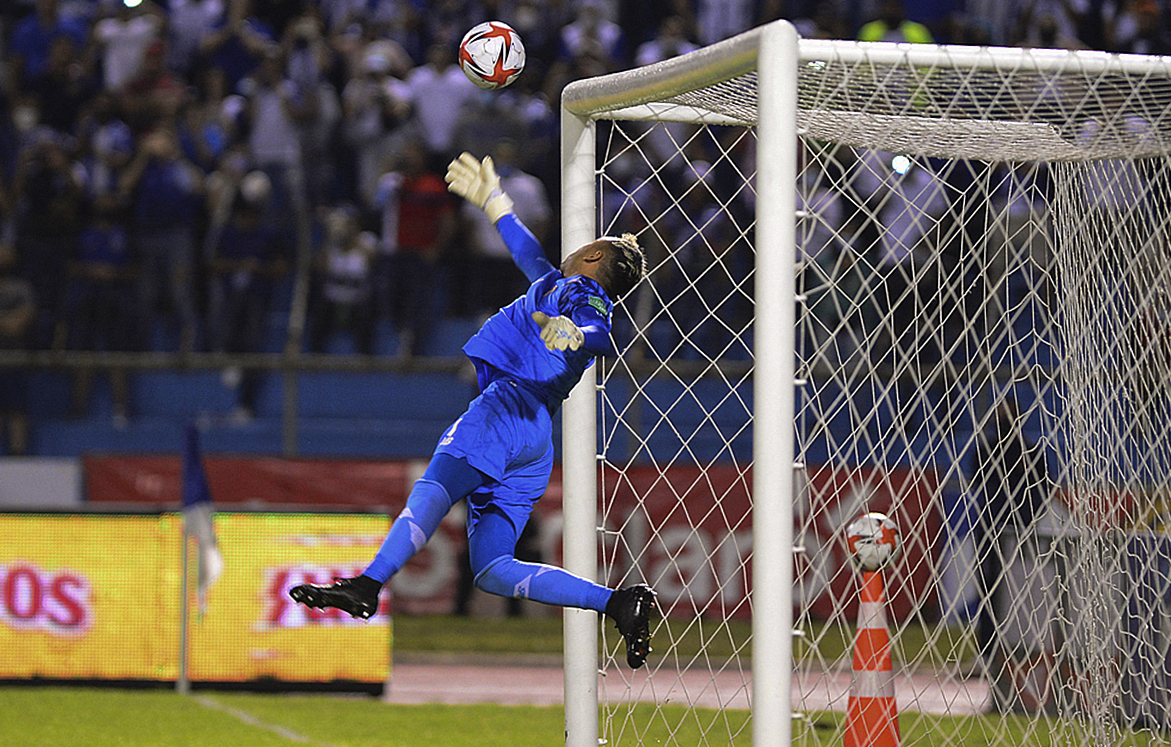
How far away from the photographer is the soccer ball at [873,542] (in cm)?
651

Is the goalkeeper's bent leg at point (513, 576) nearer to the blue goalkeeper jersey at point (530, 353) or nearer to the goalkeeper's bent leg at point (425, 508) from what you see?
the goalkeeper's bent leg at point (425, 508)

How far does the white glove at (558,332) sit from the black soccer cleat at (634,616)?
0.87 meters

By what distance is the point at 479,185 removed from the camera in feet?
18.2

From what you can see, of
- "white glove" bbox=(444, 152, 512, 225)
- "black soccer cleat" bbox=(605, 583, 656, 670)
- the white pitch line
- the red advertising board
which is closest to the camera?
"black soccer cleat" bbox=(605, 583, 656, 670)

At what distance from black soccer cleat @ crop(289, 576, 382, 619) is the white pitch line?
8.45 feet

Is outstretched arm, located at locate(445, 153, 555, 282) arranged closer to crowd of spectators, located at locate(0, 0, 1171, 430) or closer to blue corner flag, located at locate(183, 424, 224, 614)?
blue corner flag, located at locate(183, 424, 224, 614)

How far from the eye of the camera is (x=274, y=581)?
350 inches

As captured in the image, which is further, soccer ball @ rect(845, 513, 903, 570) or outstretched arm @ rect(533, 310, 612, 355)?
soccer ball @ rect(845, 513, 903, 570)

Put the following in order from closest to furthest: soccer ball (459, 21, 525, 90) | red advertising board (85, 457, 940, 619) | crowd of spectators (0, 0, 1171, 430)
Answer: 1. soccer ball (459, 21, 525, 90)
2. red advertising board (85, 457, 940, 619)
3. crowd of spectators (0, 0, 1171, 430)

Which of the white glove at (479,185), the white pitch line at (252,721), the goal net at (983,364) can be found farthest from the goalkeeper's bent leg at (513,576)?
the white pitch line at (252,721)

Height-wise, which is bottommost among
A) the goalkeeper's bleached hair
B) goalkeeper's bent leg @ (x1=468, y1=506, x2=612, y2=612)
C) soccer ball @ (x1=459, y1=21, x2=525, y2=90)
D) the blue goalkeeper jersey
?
goalkeeper's bent leg @ (x1=468, y1=506, x2=612, y2=612)

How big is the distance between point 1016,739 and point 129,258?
24.7 ft

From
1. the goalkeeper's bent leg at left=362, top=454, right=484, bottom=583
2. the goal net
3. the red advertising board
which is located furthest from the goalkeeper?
the red advertising board

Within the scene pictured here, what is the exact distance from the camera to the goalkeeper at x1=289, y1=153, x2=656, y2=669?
16.7ft
